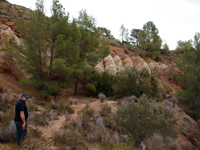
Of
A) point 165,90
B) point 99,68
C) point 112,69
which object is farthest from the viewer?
point 112,69

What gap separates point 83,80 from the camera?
19875 mm

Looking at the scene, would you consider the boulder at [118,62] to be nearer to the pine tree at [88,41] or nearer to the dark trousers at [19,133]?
the pine tree at [88,41]

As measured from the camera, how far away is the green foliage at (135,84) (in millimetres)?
13797

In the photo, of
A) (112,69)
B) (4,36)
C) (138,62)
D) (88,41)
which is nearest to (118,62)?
(112,69)

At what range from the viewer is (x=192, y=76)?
47.5ft

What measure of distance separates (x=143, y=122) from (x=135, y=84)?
8.56 meters

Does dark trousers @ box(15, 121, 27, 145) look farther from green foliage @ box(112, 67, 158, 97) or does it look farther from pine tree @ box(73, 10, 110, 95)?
pine tree @ box(73, 10, 110, 95)

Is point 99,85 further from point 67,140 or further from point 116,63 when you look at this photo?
point 67,140

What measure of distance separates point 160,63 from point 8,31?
3123cm

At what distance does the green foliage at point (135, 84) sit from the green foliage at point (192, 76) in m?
3.77

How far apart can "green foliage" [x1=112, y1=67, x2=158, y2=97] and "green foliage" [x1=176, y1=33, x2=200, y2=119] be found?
3774 mm

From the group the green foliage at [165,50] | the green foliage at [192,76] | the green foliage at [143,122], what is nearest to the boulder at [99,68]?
the green foliage at [192,76]

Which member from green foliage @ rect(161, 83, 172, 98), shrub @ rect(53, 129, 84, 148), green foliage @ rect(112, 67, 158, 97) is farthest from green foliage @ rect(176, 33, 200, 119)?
shrub @ rect(53, 129, 84, 148)

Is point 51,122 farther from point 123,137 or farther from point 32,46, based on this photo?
point 32,46
